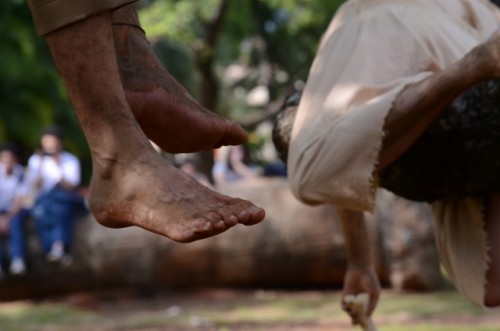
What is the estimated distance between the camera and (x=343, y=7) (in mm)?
4477

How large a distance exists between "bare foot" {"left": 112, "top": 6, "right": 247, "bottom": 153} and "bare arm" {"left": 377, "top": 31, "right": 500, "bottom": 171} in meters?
0.70

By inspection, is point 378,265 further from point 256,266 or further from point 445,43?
point 445,43

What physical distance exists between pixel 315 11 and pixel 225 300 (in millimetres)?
6254

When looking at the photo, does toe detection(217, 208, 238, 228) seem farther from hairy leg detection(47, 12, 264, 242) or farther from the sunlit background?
the sunlit background

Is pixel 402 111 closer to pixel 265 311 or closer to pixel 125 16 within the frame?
pixel 125 16

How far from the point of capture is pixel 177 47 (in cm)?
2188

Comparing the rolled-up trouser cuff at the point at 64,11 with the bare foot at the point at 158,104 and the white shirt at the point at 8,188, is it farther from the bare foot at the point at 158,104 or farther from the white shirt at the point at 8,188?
the white shirt at the point at 8,188

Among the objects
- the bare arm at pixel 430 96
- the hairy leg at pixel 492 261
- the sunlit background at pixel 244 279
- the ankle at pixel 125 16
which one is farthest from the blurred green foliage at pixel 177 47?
the ankle at pixel 125 16

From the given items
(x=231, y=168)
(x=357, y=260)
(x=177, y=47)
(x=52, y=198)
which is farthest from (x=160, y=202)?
(x=177, y=47)

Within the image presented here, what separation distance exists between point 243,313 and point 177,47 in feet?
43.4

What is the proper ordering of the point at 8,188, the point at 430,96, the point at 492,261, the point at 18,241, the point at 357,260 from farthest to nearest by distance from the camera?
1. the point at 8,188
2. the point at 18,241
3. the point at 357,260
4. the point at 492,261
5. the point at 430,96

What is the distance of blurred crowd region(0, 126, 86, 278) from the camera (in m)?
10.5

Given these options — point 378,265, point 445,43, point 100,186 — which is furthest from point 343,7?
point 378,265

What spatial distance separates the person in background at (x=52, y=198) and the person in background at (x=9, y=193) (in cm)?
10
